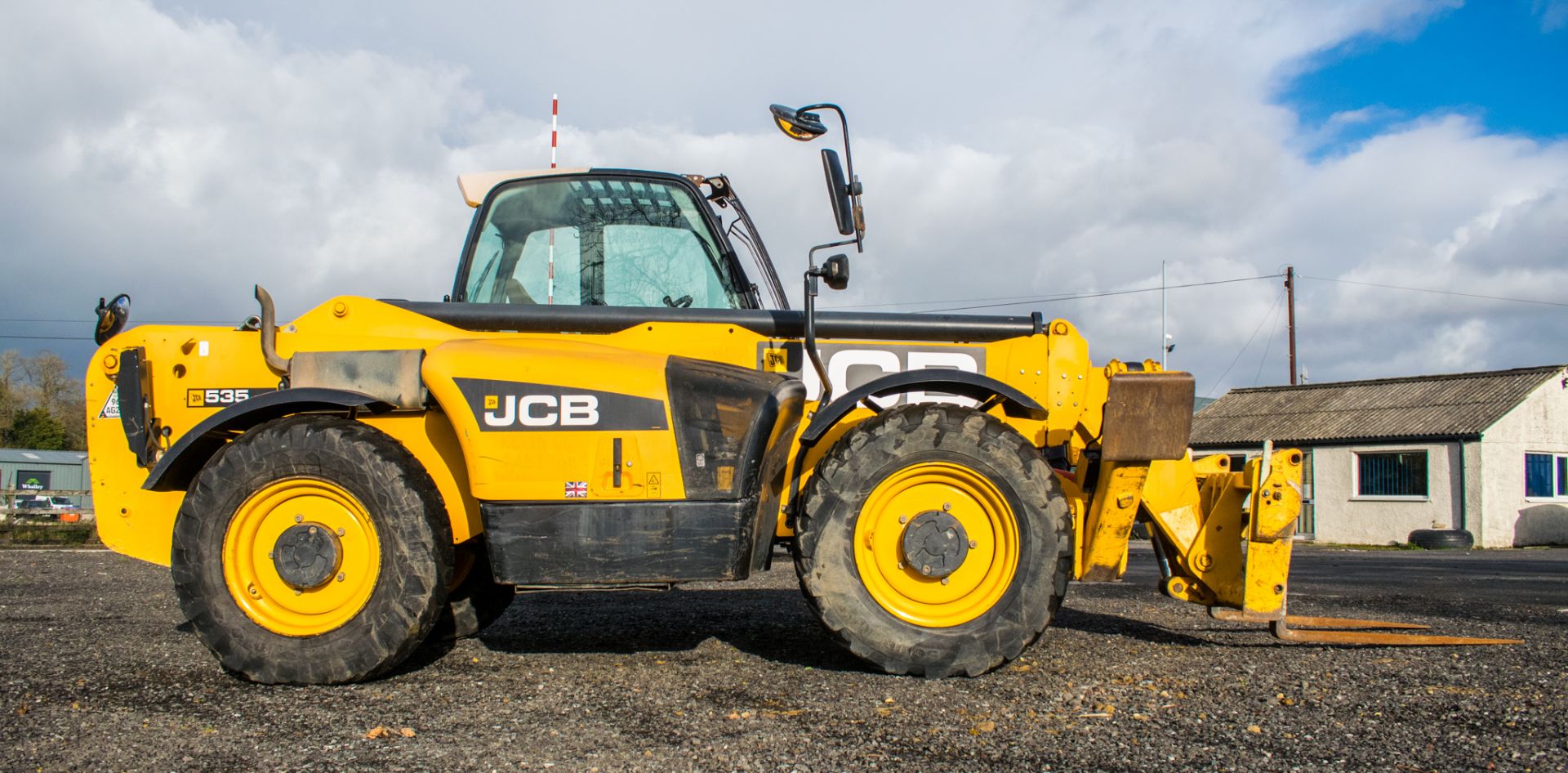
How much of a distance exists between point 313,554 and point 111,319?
5.55 feet

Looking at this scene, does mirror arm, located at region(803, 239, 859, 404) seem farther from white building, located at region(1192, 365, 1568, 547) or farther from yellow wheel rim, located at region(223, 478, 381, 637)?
white building, located at region(1192, 365, 1568, 547)

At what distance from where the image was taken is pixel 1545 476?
27500 mm

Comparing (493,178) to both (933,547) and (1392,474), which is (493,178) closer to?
(933,547)

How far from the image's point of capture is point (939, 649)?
4.45 metres

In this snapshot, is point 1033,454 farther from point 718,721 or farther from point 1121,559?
point 718,721

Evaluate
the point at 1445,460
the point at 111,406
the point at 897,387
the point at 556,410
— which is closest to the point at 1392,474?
Answer: the point at 1445,460

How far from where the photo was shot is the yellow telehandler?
14.7 feet

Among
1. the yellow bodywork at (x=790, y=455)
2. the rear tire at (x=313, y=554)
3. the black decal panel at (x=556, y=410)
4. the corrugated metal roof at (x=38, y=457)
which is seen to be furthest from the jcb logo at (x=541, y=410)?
the corrugated metal roof at (x=38, y=457)

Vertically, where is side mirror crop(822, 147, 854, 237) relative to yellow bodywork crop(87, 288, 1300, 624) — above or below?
above

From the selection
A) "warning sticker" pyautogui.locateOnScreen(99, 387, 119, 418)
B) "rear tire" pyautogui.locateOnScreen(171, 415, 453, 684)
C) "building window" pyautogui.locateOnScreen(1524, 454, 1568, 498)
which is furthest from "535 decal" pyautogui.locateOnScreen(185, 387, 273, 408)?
"building window" pyautogui.locateOnScreen(1524, 454, 1568, 498)

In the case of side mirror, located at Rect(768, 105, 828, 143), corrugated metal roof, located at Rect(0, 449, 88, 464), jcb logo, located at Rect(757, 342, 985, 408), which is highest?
side mirror, located at Rect(768, 105, 828, 143)

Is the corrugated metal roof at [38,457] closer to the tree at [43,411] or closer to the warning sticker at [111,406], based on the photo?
the tree at [43,411]

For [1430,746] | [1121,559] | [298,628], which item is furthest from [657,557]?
[1430,746]

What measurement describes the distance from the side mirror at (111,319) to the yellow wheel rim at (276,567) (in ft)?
4.28
